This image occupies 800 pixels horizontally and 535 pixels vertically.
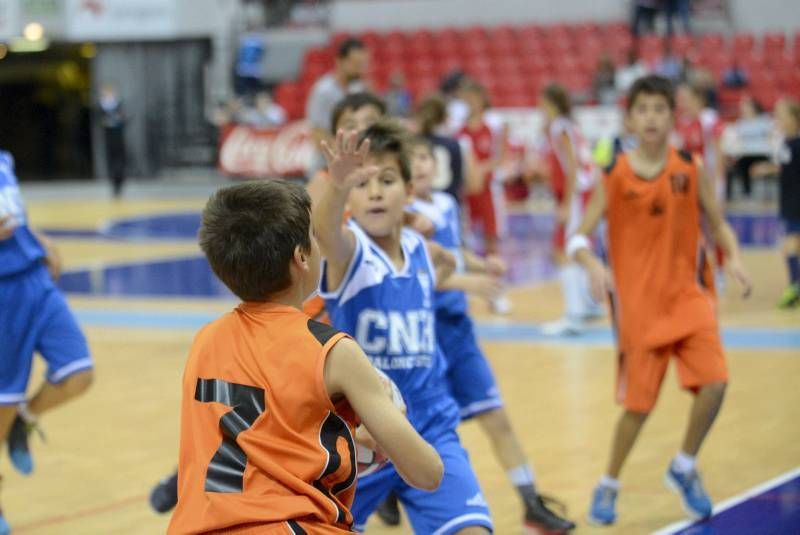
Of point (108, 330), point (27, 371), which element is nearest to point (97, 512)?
point (27, 371)

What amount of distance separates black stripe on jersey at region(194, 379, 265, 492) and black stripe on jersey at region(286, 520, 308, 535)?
116 mm

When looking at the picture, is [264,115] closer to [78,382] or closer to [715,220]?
[78,382]

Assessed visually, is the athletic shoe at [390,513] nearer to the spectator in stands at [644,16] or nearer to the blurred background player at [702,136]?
the blurred background player at [702,136]

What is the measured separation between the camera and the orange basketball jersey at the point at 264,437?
246 centimetres

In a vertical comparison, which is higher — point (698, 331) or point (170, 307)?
point (698, 331)

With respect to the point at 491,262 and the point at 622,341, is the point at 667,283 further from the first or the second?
the point at 491,262

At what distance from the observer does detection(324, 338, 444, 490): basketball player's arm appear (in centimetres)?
245

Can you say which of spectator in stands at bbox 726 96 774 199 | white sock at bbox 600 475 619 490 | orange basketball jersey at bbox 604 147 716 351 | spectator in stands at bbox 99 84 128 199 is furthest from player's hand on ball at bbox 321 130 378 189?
spectator in stands at bbox 99 84 128 199

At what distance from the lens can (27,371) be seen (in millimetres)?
→ 5098

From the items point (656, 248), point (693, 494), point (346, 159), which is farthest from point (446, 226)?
point (346, 159)

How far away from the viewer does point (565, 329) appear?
9.29 m

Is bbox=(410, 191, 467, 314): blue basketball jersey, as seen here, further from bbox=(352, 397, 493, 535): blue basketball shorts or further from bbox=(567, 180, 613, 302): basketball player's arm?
bbox=(352, 397, 493, 535): blue basketball shorts

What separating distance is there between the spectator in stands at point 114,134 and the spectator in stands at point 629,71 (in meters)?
9.79

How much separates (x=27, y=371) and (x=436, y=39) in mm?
20334
